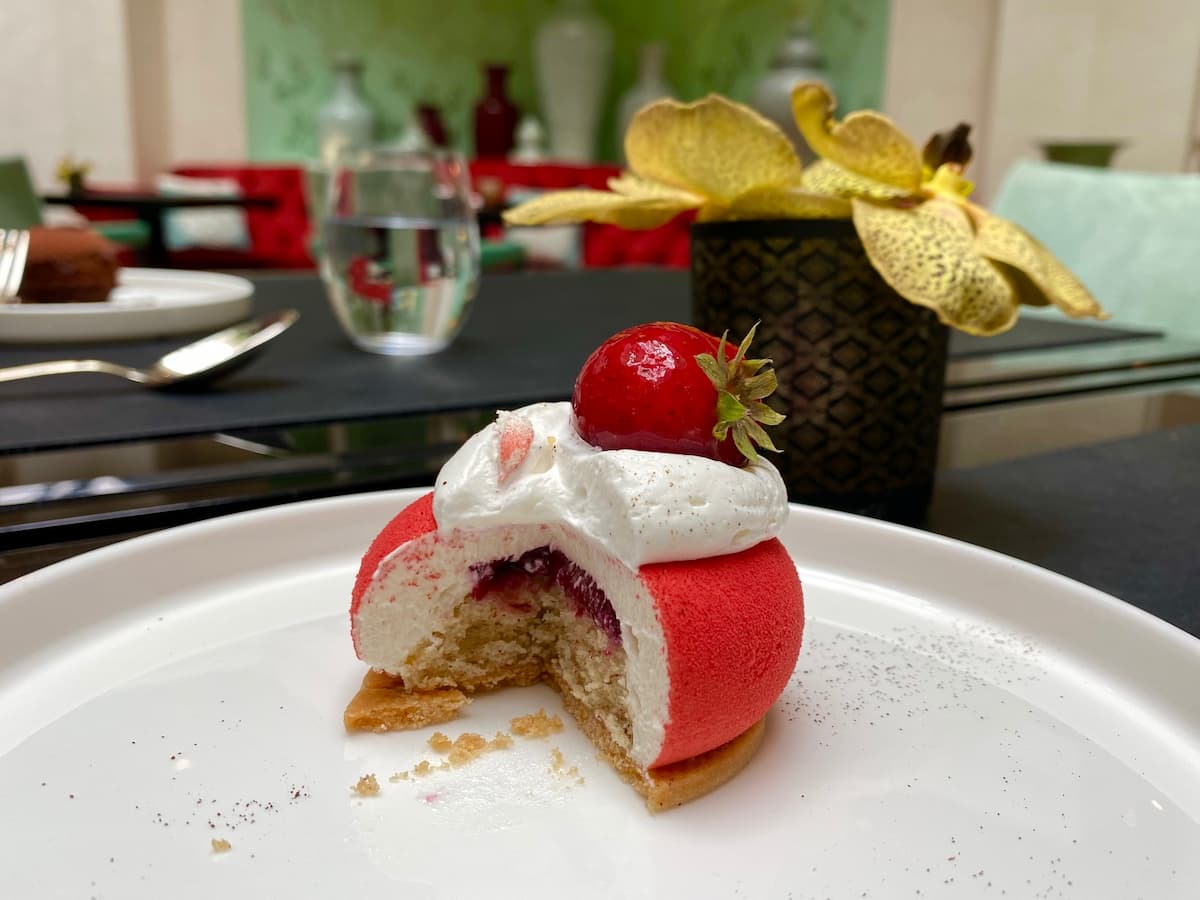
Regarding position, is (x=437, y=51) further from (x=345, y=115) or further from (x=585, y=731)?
(x=585, y=731)

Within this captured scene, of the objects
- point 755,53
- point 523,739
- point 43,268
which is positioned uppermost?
point 755,53

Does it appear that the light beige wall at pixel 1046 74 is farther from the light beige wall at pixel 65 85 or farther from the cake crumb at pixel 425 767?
the light beige wall at pixel 65 85

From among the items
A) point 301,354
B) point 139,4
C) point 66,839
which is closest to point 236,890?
point 66,839

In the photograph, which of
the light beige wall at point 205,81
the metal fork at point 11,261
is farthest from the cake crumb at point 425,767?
the light beige wall at point 205,81

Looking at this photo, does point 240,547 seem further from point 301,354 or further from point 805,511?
point 301,354

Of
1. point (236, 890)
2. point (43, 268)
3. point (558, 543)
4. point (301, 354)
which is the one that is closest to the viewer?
point (236, 890)

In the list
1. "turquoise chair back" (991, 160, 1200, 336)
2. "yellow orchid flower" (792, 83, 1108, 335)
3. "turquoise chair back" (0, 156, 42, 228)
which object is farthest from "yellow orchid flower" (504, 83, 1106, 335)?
"turquoise chair back" (0, 156, 42, 228)
